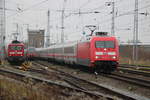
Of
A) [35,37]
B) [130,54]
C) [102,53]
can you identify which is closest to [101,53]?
[102,53]

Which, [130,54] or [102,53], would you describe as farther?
[130,54]

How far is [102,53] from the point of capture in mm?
18469

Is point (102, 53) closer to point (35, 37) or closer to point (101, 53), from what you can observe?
point (101, 53)

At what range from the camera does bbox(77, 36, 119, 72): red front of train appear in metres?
18.2

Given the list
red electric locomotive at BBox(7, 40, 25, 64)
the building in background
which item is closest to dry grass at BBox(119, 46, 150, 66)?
red electric locomotive at BBox(7, 40, 25, 64)

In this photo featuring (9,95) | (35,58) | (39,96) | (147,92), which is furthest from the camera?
(35,58)

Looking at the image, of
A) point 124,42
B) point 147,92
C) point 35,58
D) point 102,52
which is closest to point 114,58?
point 102,52

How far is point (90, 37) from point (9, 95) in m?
12.1

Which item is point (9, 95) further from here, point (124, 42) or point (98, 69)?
point (124, 42)

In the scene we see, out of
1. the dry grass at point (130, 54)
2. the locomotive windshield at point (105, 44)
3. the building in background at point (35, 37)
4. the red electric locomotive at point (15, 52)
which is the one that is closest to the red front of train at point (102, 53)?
the locomotive windshield at point (105, 44)

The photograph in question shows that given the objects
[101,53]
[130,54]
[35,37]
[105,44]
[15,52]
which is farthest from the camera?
[35,37]

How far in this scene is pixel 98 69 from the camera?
1911cm

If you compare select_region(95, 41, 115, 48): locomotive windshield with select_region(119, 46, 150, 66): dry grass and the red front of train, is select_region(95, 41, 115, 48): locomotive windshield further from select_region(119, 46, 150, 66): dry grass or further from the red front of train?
A: select_region(119, 46, 150, 66): dry grass

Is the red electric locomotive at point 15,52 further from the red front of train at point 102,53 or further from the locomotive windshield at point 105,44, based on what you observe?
the locomotive windshield at point 105,44
